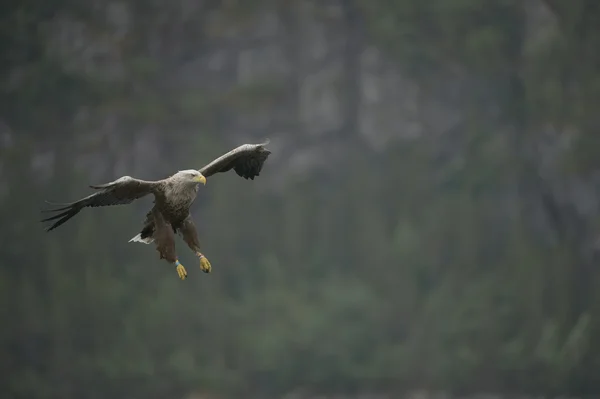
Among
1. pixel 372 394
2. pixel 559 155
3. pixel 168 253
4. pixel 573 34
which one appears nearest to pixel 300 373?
pixel 372 394

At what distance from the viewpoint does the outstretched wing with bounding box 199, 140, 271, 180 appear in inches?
594

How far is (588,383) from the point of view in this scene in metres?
43.6

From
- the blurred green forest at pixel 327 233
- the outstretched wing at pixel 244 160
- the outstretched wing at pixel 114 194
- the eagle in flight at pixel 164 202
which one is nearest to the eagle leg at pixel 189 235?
the eagle in flight at pixel 164 202

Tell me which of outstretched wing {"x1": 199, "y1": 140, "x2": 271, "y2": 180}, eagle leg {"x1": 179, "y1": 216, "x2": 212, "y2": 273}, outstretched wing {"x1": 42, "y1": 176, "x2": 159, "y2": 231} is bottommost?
eagle leg {"x1": 179, "y1": 216, "x2": 212, "y2": 273}

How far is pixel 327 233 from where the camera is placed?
46094mm

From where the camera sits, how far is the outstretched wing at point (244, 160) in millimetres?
15078

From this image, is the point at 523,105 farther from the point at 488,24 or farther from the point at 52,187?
the point at 52,187

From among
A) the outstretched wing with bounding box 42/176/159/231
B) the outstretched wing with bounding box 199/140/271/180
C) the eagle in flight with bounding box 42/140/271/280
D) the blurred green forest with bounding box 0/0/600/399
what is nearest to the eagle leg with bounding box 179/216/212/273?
the eagle in flight with bounding box 42/140/271/280

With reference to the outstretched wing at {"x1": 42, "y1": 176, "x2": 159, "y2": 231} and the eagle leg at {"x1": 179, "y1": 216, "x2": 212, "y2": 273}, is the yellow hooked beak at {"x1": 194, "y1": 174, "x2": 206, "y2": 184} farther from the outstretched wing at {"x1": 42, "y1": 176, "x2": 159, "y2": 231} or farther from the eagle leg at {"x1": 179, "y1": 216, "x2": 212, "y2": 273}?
the eagle leg at {"x1": 179, "y1": 216, "x2": 212, "y2": 273}

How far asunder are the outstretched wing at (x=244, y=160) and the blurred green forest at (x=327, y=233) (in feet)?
91.7

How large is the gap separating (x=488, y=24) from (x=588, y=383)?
13.2 meters

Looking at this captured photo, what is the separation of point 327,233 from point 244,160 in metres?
30.6

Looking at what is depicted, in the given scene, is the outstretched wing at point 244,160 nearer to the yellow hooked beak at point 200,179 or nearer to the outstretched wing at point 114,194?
the yellow hooked beak at point 200,179

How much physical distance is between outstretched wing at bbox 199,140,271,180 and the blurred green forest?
28.0m
